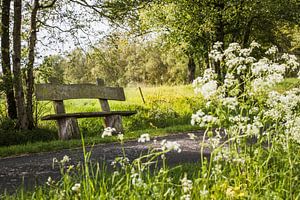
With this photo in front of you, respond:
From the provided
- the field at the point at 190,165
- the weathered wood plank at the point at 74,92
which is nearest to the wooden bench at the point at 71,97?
the weathered wood plank at the point at 74,92

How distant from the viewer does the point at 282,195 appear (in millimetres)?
3854

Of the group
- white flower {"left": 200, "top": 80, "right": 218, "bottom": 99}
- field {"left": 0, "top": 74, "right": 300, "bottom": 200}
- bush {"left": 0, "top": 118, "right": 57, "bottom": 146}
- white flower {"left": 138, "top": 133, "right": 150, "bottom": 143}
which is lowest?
bush {"left": 0, "top": 118, "right": 57, "bottom": 146}

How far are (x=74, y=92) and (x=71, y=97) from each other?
12.3 inches

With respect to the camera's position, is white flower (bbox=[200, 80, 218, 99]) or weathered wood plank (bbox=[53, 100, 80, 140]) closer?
white flower (bbox=[200, 80, 218, 99])

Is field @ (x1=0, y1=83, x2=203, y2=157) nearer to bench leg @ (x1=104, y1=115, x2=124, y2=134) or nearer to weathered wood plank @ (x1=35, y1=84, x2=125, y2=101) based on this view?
bench leg @ (x1=104, y1=115, x2=124, y2=134)

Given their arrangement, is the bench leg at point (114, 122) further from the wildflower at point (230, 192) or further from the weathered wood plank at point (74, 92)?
the wildflower at point (230, 192)

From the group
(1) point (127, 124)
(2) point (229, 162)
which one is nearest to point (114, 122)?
(1) point (127, 124)

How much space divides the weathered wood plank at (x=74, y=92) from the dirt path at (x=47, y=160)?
286 cm

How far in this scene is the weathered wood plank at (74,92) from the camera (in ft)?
40.1

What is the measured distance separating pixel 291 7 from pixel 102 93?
42.6ft

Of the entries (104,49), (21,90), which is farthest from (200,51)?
(21,90)

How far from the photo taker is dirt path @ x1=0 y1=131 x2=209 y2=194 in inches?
255

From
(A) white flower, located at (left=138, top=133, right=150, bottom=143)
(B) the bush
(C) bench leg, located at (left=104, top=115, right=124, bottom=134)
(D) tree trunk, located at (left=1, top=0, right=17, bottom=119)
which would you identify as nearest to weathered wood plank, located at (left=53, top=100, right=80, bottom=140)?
(B) the bush

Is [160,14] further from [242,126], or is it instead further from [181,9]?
[242,126]
